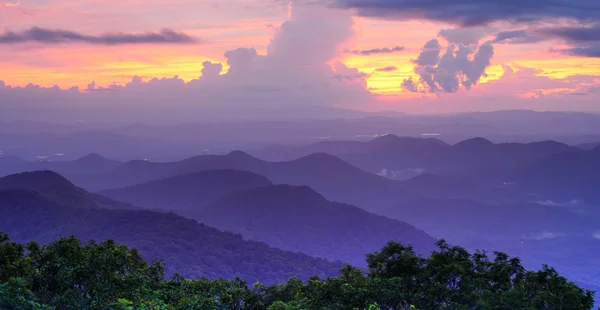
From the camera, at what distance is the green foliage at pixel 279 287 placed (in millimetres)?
27938

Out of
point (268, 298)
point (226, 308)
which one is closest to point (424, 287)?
point (268, 298)

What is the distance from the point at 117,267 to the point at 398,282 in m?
17.3

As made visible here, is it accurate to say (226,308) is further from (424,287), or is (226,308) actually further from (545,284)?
(545,284)

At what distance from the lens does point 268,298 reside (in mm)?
33656

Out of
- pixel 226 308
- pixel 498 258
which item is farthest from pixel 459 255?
pixel 226 308

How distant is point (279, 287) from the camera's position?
34.9 meters

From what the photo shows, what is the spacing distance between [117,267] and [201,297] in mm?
7061

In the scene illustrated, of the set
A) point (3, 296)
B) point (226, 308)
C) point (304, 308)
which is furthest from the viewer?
point (226, 308)

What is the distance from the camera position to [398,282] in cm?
3253

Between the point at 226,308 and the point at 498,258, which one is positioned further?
the point at 498,258

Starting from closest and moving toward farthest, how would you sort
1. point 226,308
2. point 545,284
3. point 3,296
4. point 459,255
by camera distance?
point 3,296 → point 226,308 → point 545,284 → point 459,255

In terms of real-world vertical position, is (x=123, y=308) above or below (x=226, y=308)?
above

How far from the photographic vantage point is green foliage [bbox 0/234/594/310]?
27.9m

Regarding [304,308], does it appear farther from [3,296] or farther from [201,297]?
[3,296]
